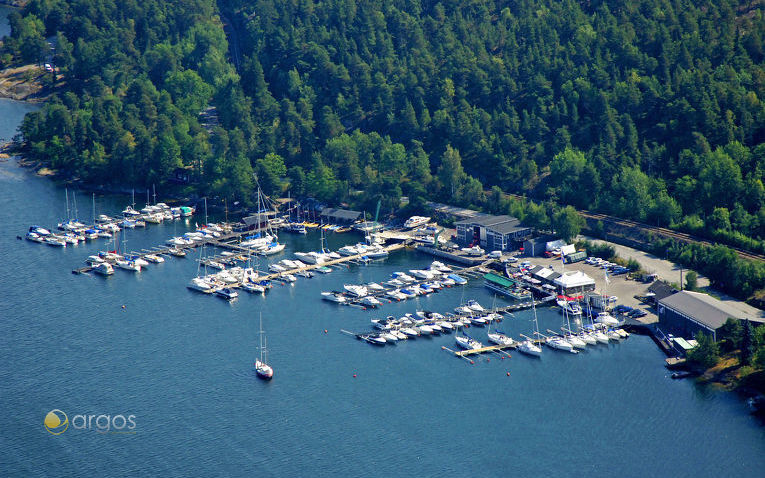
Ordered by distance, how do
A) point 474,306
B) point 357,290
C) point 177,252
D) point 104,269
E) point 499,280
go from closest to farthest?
point 474,306
point 357,290
point 499,280
point 104,269
point 177,252

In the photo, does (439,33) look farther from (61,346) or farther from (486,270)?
(61,346)

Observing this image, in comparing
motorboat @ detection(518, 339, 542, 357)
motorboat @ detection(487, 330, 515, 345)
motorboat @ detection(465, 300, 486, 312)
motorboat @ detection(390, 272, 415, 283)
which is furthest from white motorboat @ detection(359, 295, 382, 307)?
motorboat @ detection(518, 339, 542, 357)

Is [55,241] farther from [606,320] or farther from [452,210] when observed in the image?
[606,320]

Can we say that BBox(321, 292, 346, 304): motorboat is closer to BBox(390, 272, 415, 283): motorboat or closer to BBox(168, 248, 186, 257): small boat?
BBox(390, 272, 415, 283): motorboat

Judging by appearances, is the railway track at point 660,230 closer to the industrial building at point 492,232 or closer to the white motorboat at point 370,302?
the industrial building at point 492,232

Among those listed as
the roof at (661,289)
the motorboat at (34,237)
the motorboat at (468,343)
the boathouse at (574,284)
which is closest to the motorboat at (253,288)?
the motorboat at (468,343)

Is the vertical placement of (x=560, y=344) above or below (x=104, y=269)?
below

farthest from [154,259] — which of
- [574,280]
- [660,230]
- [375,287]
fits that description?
[660,230]

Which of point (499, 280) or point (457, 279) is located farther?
point (457, 279)
